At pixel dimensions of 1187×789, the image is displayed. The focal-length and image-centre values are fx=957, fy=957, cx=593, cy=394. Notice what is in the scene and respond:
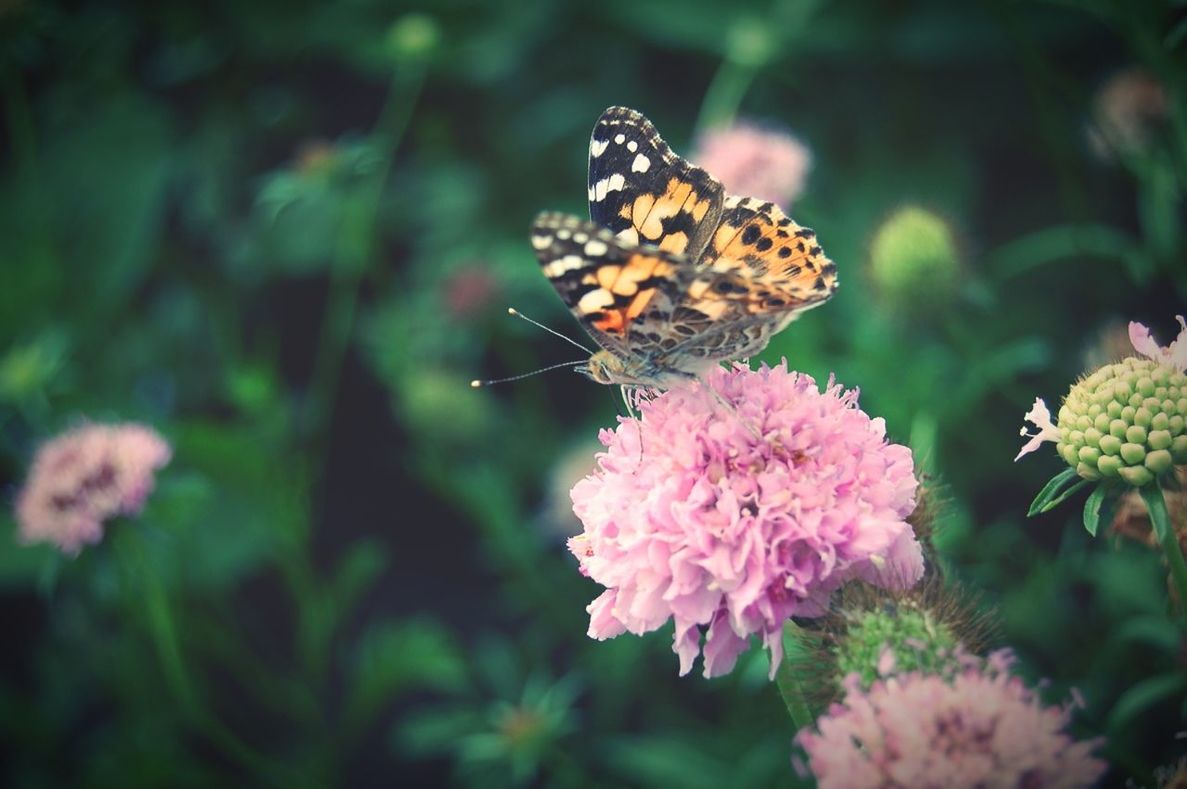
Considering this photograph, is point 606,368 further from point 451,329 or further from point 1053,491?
point 451,329

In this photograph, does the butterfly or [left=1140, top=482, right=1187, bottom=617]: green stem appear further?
the butterfly

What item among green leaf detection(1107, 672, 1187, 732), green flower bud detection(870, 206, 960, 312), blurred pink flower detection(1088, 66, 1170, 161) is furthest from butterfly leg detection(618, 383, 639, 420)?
blurred pink flower detection(1088, 66, 1170, 161)

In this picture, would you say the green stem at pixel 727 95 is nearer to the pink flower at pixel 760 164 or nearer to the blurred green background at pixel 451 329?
the blurred green background at pixel 451 329

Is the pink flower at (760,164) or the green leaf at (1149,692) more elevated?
the pink flower at (760,164)

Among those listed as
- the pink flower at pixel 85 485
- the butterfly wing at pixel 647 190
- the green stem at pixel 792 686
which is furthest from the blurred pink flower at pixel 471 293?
the green stem at pixel 792 686

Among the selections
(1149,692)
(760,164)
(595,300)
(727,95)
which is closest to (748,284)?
(595,300)

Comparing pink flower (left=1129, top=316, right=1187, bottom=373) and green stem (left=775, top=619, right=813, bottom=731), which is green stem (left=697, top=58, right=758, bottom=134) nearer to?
pink flower (left=1129, top=316, right=1187, bottom=373)
